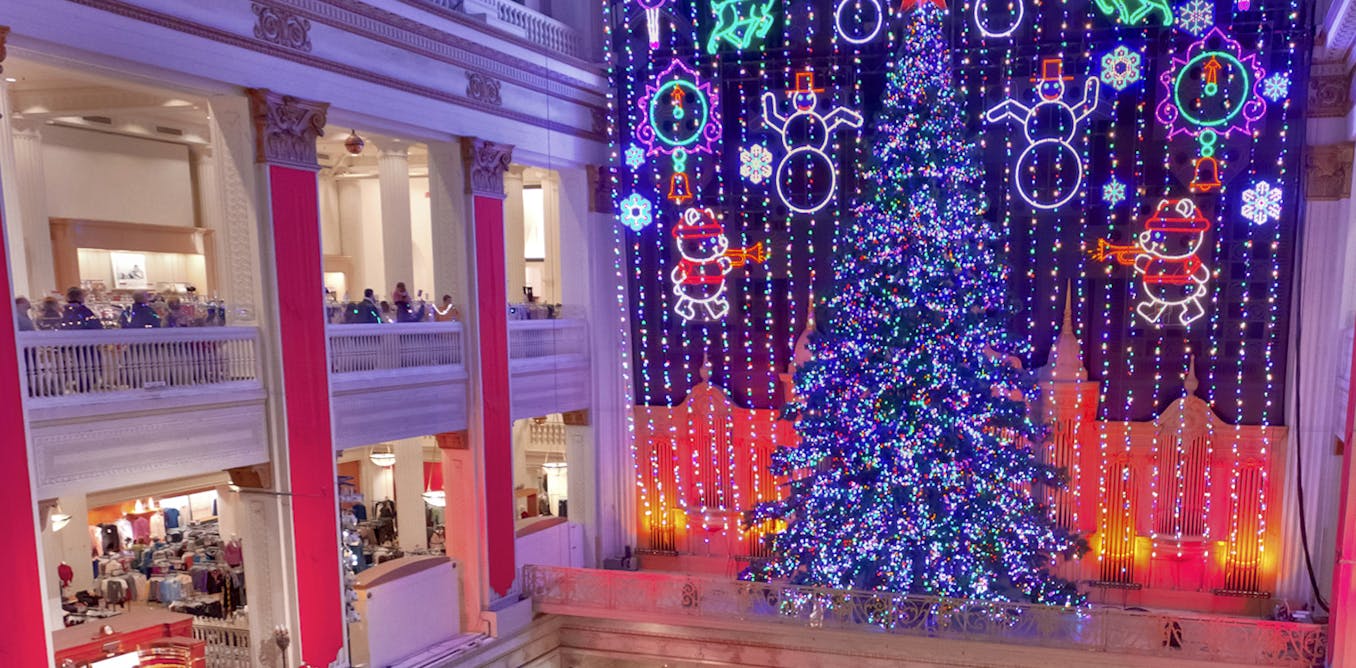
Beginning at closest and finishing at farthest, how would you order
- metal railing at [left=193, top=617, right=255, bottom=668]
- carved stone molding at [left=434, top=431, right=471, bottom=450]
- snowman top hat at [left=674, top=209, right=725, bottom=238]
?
metal railing at [left=193, top=617, right=255, bottom=668] < carved stone molding at [left=434, top=431, right=471, bottom=450] < snowman top hat at [left=674, top=209, right=725, bottom=238]

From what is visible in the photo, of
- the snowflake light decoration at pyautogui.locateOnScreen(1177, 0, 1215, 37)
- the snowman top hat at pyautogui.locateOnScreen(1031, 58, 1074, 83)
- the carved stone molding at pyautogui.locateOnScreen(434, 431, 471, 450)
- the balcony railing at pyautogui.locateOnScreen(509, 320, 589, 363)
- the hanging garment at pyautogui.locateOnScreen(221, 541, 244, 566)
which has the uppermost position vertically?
the snowflake light decoration at pyautogui.locateOnScreen(1177, 0, 1215, 37)

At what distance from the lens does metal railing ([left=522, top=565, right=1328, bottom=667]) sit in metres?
9.48

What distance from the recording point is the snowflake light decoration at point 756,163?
530 inches

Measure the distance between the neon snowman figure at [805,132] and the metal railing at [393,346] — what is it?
5445 millimetres

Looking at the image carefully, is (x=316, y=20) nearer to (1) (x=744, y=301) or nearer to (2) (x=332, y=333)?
(2) (x=332, y=333)

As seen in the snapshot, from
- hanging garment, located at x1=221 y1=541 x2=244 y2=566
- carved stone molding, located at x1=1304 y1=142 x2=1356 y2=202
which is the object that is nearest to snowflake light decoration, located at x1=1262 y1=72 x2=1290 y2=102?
carved stone molding, located at x1=1304 y1=142 x2=1356 y2=202

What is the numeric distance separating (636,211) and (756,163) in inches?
76.9

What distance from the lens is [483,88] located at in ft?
37.3

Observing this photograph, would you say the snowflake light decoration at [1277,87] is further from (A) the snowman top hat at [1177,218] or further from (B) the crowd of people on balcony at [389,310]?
(B) the crowd of people on balcony at [389,310]

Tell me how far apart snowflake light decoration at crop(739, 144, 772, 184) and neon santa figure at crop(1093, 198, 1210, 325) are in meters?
4.74

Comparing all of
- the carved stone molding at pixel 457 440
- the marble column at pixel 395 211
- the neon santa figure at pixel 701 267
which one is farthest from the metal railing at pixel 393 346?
the neon santa figure at pixel 701 267

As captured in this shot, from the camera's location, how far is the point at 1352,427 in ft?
31.5

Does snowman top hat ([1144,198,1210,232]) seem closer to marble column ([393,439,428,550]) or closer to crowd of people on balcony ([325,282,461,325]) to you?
crowd of people on balcony ([325,282,461,325])

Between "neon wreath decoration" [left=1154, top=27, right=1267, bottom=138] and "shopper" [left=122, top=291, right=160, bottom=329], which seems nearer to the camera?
"shopper" [left=122, top=291, right=160, bottom=329]
